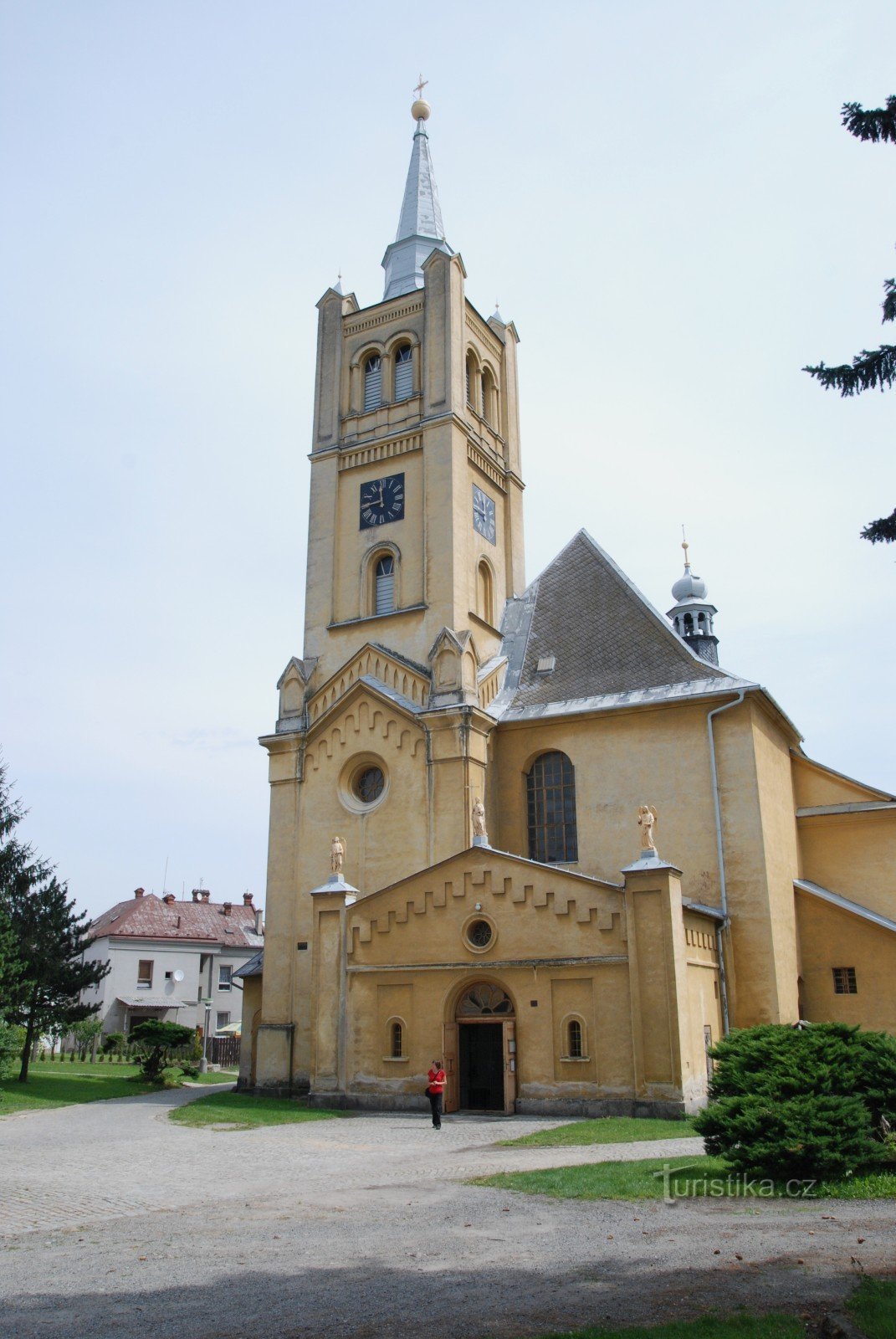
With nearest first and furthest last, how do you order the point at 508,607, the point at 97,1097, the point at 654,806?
the point at 654,806, the point at 97,1097, the point at 508,607

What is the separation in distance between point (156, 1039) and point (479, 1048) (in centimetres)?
1403

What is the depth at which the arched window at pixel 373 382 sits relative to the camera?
114 ft

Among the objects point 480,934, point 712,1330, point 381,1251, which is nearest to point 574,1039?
point 480,934

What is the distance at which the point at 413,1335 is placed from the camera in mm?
6555

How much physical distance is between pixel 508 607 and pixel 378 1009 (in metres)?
14.4

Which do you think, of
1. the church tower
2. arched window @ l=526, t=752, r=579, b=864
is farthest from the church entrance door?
the church tower

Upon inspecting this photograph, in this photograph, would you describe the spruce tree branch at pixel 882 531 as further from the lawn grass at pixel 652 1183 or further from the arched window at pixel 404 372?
the arched window at pixel 404 372

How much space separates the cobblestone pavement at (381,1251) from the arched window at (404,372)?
2487 centimetres

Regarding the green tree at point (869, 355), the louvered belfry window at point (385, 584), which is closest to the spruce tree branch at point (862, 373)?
the green tree at point (869, 355)

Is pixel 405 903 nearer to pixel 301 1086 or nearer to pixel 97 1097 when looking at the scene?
pixel 301 1086

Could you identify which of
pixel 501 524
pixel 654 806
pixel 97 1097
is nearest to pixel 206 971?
pixel 97 1097

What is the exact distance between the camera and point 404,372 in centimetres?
3447

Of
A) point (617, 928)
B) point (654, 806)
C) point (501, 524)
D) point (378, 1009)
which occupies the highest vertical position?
point (501, 524)

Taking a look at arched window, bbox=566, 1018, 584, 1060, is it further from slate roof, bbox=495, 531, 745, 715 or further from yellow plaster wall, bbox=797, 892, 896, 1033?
slate roof, bbox=495, 531, 745, 715
